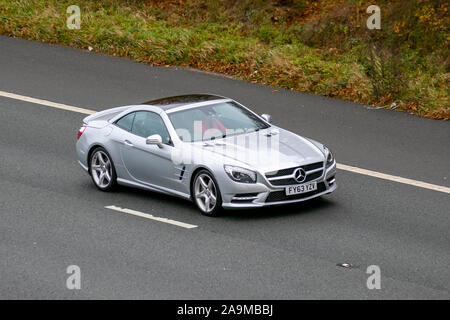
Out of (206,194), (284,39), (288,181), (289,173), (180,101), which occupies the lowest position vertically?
(206,194)

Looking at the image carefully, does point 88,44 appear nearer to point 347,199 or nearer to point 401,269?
point 347,199

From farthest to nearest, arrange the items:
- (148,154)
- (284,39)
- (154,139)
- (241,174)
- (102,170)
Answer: (284,39), (102,170), (148,154), (154,139), (241,174)

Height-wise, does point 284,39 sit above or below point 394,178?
above

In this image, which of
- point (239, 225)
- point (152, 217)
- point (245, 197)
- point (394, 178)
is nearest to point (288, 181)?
point (245, 197)

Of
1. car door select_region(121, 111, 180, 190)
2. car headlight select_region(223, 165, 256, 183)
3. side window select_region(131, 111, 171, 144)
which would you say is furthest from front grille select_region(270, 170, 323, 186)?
side window select_region(131, 111, 171, 144)

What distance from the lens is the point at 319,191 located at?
1387 centimetres

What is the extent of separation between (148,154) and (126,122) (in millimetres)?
954

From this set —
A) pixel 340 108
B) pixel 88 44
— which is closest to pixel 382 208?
pixel 340 108

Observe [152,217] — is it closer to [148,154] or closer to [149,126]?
[148,154]

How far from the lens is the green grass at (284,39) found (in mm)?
20281

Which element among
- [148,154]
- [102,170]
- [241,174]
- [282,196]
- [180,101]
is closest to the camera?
[241,174]

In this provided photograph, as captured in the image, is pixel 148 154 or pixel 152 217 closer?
pixel 152 217

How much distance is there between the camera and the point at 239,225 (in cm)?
1342

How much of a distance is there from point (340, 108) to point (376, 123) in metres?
1.13
